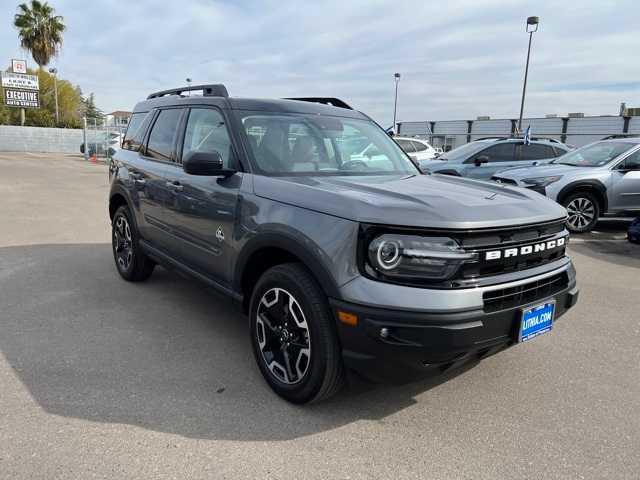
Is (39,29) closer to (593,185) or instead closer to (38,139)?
(38,139)

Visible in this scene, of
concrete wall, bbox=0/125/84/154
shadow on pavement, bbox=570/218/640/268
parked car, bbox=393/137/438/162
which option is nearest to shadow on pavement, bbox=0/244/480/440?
shadow on pavement, bbox=570/218/640/268

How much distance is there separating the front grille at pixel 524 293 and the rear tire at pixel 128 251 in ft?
11.9

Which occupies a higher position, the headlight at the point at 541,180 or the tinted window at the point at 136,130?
the tinted window at the point at 136,130

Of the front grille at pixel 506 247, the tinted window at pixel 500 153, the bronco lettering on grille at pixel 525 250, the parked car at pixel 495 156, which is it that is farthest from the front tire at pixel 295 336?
the tinted window at pixel 500 153

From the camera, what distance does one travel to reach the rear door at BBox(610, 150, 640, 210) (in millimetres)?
8719

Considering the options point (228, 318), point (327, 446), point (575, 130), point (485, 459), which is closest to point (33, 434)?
point (327, 446)

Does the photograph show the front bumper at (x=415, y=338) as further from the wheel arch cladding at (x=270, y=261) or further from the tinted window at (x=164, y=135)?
the tinted window at (x=164, y=135)

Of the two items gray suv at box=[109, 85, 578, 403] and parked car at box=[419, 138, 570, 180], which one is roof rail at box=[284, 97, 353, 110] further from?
parked car at box=[419, 138, 570, 180]

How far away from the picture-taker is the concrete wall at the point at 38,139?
3234 centimetres

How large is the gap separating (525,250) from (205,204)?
7.20 feet

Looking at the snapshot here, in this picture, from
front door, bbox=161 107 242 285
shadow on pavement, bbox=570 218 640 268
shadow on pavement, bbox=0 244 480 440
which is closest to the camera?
shadow on pavement, bbox=0 244 480 440

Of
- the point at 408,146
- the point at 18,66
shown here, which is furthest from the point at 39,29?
the point at 408,146

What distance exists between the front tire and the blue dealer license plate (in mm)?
992

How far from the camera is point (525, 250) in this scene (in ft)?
8.96
